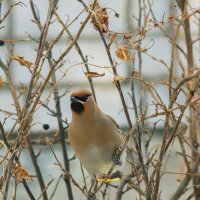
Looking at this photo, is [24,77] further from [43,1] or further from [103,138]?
[103,138]

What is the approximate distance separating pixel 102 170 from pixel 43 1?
141 inches

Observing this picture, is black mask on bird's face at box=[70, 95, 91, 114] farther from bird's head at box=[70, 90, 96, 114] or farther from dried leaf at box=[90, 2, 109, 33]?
dried leaf at box=[90, 2, 109, 33]

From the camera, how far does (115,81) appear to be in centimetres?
168

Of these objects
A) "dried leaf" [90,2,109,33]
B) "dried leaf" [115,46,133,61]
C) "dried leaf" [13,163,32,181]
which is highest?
"dried leaf" [90,2,109,33]

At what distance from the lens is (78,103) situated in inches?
112

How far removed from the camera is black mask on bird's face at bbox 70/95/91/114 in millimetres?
2795

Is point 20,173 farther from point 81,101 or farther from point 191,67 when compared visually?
point 81,101

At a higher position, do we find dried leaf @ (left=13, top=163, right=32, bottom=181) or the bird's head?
the bird's head

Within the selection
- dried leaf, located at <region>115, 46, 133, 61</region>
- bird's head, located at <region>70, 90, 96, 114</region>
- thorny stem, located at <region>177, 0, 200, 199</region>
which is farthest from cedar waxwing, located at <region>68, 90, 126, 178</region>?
dried leaf, located at <region>115, 46, 133, 61</region>

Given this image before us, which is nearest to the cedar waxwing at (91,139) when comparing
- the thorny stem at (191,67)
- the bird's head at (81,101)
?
the bird's head at (81,101)

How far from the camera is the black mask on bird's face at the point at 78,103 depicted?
2.79 meters

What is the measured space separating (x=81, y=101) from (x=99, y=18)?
1145 mm

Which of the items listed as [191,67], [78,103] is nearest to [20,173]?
[191,67]

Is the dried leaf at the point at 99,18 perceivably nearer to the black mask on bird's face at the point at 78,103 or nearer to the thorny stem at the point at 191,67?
the thorny stem at the point at 191,67
